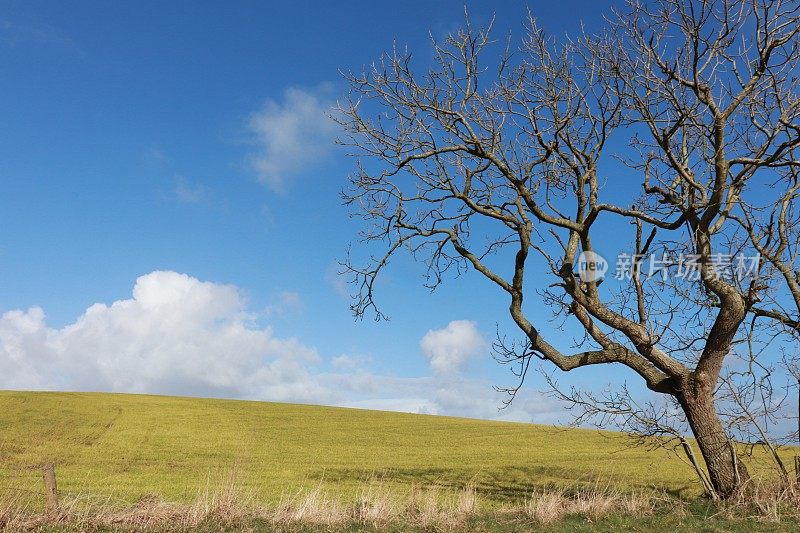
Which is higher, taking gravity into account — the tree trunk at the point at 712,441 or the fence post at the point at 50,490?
the tree trunk at the point at 712,441

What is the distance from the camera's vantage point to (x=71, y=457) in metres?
25.5

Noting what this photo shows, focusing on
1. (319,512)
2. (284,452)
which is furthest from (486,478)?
(284,452)

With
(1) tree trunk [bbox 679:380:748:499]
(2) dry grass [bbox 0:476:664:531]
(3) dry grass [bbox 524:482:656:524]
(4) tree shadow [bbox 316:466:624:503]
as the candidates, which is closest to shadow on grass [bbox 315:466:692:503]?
(4) tree shadow [bbox 316:466:624:503]

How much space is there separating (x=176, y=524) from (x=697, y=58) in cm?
1235

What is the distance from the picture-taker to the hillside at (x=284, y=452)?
62.4 ft

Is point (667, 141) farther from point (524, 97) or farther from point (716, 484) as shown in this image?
point (716, 484)

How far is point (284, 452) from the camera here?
93.8 feet

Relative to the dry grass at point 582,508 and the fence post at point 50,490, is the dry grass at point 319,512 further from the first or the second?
the fence post at point 50,490

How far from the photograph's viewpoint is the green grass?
18.8m

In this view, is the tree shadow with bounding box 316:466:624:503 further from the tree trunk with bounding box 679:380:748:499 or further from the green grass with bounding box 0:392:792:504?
the tree trunk with bounding box 679:380:748:499

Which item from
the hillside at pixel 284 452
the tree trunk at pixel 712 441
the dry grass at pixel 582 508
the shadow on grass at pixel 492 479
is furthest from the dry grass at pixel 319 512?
the shadow on grass at pixel 492 479

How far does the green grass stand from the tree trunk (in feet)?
12.1

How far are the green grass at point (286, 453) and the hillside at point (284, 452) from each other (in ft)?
0.23

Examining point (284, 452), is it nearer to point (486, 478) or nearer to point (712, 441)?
point (486, 478)
